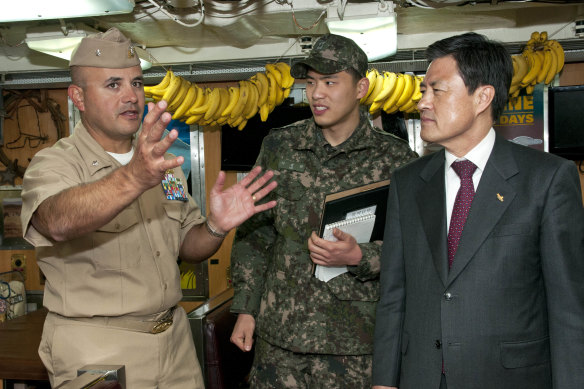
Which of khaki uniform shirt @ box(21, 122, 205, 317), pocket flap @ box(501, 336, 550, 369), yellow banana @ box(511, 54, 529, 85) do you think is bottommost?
pocket flap @ box(501, 336, 550, 369)

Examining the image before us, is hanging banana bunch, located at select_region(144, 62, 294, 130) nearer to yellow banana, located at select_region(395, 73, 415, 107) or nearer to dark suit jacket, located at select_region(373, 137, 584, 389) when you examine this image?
yellow banana, located at select_region(395, 73, 415, 107)

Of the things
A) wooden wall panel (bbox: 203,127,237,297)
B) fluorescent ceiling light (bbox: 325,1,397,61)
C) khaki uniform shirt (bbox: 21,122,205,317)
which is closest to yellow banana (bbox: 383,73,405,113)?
fluorescent ceiling light (bbox: 325,1,397,61)

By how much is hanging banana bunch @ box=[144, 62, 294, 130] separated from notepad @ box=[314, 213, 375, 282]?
211 cm

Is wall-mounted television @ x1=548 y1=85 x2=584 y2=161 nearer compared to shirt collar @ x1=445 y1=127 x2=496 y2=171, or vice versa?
shirt collar @ x1=445 y1=127 x2=496 y2=171

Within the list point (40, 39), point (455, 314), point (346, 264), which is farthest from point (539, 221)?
point (40, 39)

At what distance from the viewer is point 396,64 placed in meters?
4.29

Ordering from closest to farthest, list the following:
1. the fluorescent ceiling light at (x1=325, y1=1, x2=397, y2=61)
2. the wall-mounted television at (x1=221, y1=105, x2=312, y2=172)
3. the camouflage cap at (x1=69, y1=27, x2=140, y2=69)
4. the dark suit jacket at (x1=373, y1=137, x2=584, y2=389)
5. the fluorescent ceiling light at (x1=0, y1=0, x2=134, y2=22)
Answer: the dark suit jacket at (x1=373, y1=137, x2=584, y2=389) < the camouflage cap at (x1=69, y1=27, x2=140, y2=69) < the fluorescent ceiling light at (x1=0, y1=0, x2=134, y2=22) < the fluorescent ceiling light at (x1=325, y1=1, x2=397, y2=61) < the wall-mounted television at (x1=221, y1=105, x2=312, y2=172)

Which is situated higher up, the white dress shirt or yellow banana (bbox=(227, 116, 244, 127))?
yellow banana (bbox=(227, 116, 244, 127))

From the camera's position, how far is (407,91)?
4.04m

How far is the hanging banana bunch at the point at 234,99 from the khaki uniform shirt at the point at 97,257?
1967mm

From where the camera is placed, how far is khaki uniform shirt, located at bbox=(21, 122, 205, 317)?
5.83 ft

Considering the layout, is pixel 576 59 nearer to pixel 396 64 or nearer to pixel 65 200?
pixel 396 64

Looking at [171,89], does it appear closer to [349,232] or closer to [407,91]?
[407,91]

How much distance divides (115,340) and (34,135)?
13.7ft
